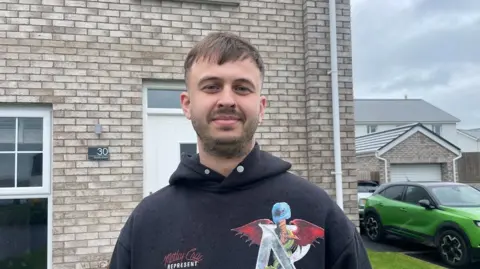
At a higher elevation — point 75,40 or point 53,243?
point 75,40

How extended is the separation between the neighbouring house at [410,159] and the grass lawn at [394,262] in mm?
15007

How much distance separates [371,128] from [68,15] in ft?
133

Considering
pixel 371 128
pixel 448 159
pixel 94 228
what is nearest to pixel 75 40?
pixel 94 228

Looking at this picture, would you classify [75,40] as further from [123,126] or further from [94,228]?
[94,228]

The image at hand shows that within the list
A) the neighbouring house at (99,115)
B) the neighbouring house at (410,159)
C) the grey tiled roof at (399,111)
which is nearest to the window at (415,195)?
the neighbouring house at (99,115)

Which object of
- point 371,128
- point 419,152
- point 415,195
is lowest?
point 415,195

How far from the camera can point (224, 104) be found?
4.10ft

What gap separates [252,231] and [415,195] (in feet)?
28.4

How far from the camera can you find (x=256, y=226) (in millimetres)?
1254

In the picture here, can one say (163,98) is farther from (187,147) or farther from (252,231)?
(252,231)

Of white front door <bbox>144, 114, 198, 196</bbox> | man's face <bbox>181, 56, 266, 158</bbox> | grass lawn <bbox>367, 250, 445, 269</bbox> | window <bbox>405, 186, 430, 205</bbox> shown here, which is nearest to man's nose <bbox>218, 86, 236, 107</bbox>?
man's face <bbox>181, 56, 266, 158</bbox>

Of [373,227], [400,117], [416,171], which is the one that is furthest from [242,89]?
[400,117]

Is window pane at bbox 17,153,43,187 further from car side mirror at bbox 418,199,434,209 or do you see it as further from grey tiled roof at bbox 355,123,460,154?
grey tiled roof at bbox 355,123,460,154

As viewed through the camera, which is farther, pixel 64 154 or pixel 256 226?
pixel 64 154
